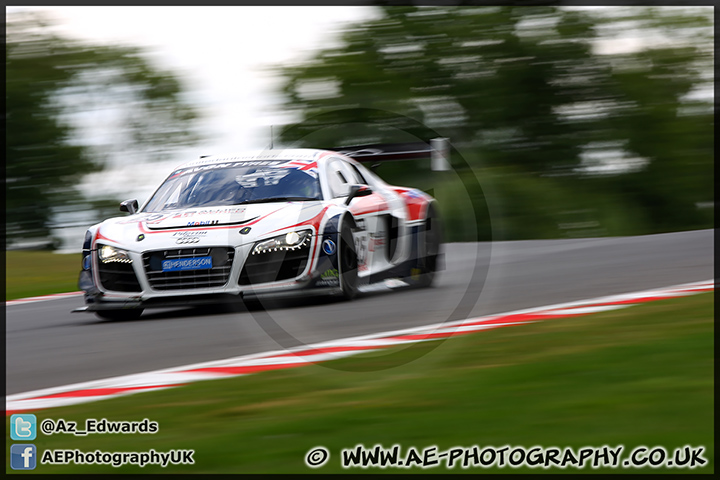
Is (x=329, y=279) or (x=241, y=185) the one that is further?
(x=241, y=185)

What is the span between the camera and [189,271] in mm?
6645

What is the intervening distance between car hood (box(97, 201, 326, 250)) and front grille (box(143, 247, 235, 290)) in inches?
2.3

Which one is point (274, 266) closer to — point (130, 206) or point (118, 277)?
point (118, 277)

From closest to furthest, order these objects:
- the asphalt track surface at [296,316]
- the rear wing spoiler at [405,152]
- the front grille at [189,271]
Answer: the asphalt track surface at [296,316] → the front grille at [189,271] → the rear wing spoiler at [405,152]

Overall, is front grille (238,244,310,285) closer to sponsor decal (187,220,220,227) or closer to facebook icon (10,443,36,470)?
sponsor decal (187,220,220,227)

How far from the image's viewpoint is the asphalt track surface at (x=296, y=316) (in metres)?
5.44

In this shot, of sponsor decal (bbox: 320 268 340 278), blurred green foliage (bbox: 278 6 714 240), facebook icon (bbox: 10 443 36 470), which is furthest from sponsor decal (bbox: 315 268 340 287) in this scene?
blurred green foliage (bbox: 278 6 714 240)

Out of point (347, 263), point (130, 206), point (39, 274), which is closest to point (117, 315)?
point (130, 206)

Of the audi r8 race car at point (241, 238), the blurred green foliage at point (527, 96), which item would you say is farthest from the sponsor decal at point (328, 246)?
the blurred green foliage at point (527, 96)

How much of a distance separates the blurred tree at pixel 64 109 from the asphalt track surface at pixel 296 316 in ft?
46.2

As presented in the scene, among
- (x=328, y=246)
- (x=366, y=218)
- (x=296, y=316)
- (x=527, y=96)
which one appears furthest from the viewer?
(x=527, y=96)

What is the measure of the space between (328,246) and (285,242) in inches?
12.7

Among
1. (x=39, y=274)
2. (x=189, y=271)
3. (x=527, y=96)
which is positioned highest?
(x=189, y=271)

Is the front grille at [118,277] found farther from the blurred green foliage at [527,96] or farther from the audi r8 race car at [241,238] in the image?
the blurred green foliage at [527,96]
